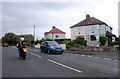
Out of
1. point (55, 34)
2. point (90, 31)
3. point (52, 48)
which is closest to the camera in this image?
point (52, 48)

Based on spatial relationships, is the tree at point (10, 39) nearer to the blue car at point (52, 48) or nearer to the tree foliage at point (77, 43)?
the tree foliage at point (77, 43)

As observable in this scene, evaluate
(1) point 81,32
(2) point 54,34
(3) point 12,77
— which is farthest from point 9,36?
(3) point 12,77

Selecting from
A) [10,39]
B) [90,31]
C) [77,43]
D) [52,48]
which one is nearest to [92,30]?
[90,31]

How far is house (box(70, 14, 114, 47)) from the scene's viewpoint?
141 feet

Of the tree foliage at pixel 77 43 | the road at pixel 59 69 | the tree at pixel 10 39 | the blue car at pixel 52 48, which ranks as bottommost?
the road at pixel 59 69

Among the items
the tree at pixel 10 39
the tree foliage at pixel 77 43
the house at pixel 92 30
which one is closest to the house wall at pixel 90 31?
the house at pixel 92 30

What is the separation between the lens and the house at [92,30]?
1697 inches

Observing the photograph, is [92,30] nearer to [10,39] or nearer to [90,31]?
[90,31]

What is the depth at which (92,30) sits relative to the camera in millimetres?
44719

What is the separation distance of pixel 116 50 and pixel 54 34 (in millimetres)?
49672

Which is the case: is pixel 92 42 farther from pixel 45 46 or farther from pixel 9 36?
pixel 9 36

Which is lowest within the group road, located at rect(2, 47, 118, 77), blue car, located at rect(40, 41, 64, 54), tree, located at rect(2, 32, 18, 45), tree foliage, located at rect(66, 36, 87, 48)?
road, located at rect(2, 47, 118, 77)

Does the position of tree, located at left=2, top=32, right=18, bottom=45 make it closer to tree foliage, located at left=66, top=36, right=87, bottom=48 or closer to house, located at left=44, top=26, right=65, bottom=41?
house, located at left=44, top=26, right=65, bottom=41

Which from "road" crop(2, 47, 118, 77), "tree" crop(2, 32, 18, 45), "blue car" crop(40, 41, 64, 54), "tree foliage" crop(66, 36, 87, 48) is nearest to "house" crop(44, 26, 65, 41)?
"tree" crop(2, 32, 18, 45)
